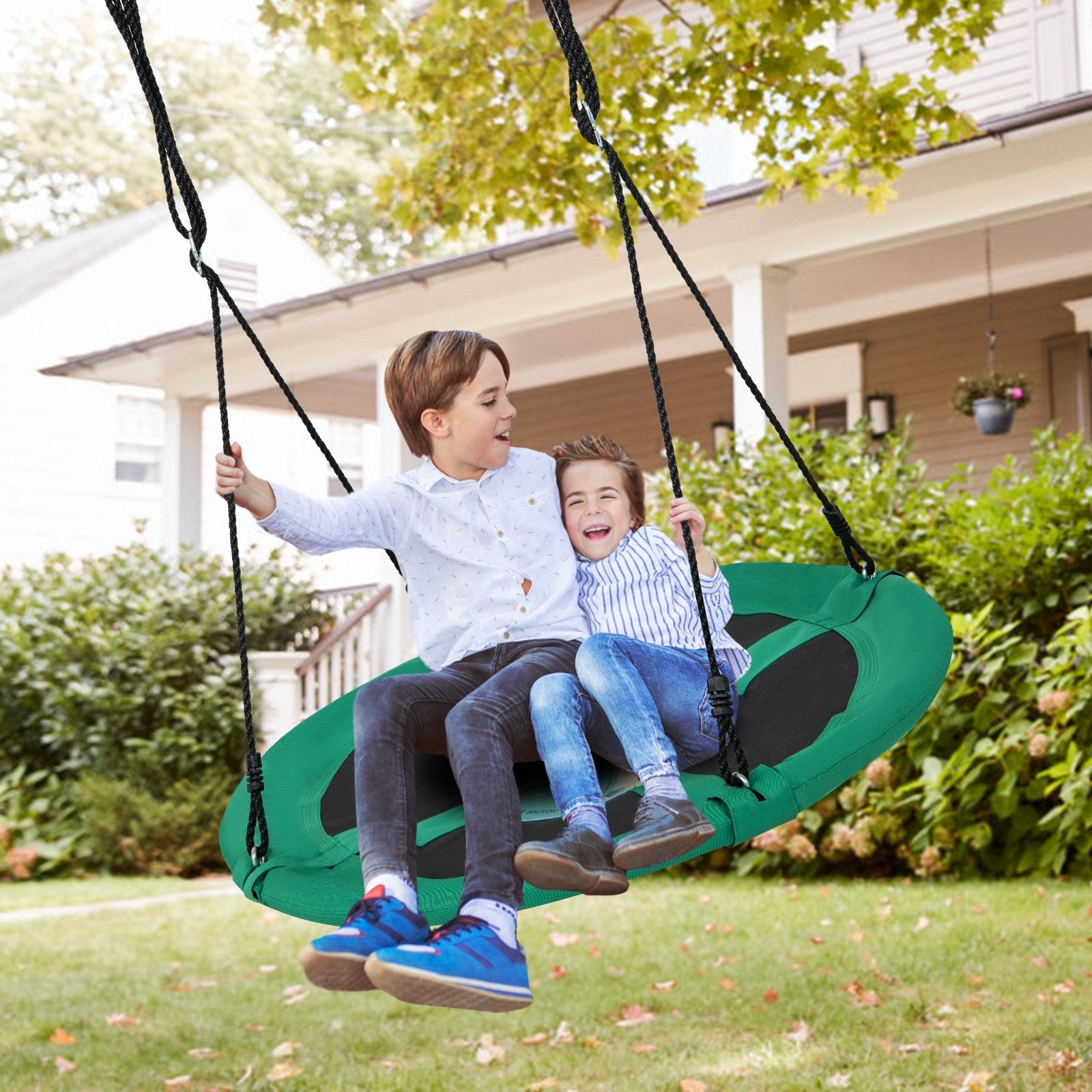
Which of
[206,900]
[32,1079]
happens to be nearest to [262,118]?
[206,900]

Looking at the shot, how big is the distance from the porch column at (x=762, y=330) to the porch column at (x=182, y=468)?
589 centimetres

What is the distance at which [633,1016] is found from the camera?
4785mm

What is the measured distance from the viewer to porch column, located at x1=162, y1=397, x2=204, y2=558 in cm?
1279

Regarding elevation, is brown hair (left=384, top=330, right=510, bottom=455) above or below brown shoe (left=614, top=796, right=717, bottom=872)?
above

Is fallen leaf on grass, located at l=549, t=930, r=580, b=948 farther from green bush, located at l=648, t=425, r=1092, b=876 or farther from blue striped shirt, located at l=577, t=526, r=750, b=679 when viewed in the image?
blue striped shirt, located at l=577, t=526, r=750, b=679

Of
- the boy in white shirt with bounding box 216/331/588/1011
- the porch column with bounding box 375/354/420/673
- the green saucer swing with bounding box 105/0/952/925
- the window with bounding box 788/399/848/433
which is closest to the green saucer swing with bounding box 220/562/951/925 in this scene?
the green saucer swing with bounding box 105/0/952/925

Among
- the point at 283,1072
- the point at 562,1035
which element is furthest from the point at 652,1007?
the point at 283,1072

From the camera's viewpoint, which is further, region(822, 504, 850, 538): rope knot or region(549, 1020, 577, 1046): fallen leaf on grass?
region(549, 1020, 577, 1046): fallen leaf on grass

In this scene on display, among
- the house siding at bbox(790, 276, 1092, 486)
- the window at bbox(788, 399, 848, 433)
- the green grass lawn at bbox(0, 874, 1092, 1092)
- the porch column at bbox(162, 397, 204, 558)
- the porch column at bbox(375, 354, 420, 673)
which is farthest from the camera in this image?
the porch column at bbox(162, 397, 204, 558)

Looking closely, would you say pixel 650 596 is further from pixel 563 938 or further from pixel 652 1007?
pixel 563 938

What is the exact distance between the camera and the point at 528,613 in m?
2.68

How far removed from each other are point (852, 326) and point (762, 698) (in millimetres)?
9004

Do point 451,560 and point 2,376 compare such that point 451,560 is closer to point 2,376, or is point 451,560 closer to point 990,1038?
point 990,1038

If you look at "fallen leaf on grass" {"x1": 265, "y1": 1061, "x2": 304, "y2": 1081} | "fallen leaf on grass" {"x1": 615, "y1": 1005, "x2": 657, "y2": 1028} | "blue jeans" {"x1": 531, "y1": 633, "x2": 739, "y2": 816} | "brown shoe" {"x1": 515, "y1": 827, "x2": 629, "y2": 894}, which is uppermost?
"blue jeans" {"x1": 531, "y1": 633, "x2": 739, "y2": 816}
